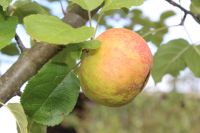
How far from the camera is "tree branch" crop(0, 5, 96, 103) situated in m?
0.87

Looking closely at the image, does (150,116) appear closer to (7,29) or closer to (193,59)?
(193,59)

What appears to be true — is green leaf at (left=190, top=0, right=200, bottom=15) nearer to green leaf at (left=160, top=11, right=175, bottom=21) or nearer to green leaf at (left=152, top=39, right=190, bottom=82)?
green leaf at (left=152, top=39, right=190, bottom=82)

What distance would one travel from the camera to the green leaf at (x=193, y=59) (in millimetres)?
1336

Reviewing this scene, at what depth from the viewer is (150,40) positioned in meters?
1.57

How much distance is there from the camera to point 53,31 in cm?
73

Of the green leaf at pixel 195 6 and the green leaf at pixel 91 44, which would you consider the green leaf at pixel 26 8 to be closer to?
the green leaf at pixel 91 44

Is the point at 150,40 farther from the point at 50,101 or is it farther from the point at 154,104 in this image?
the point at 154,104

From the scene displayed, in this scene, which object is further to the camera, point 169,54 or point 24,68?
point 169,54

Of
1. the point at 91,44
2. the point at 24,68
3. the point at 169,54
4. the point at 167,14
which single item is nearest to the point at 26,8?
the point at 24,68

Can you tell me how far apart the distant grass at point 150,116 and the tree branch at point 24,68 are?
4.58 meters

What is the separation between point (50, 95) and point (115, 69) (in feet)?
0.49

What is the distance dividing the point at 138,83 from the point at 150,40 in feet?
2.57

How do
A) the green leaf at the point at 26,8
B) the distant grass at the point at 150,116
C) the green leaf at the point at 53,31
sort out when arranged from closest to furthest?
the green leaf at the point at 53,31 < the green leaf at the point at 26,8 < the distant grass at the point at 150,116

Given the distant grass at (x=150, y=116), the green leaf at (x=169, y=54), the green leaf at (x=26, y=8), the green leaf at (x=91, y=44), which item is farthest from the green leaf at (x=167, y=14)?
the distant grass at (x=150, y=116)
